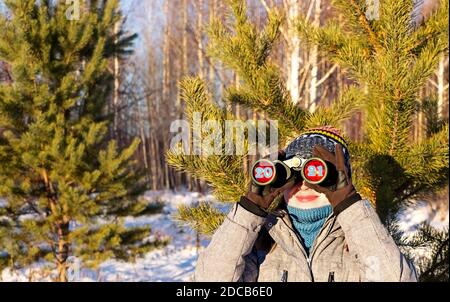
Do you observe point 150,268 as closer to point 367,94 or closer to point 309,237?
point 367,94

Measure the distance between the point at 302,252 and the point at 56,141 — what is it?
4909 millimetres

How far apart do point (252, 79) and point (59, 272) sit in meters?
5.02

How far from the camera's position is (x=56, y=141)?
592cm

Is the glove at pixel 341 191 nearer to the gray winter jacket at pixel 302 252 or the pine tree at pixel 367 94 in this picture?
the gray winter jacket at pixel 302 252

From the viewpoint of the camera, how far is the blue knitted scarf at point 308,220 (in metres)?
1.60

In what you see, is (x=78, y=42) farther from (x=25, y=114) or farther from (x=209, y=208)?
(x=209, y=208)

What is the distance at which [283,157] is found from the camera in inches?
65.4

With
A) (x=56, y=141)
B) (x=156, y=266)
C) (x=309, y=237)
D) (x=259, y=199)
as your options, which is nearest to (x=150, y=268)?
(x=156, y=266)

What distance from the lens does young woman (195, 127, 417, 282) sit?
1.43 meters

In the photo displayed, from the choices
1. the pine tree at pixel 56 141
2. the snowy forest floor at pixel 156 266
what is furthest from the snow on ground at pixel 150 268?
the pine tree at pixel 56 141

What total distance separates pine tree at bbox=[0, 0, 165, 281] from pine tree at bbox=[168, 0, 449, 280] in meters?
4.07

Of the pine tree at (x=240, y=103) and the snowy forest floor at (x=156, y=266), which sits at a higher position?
the pine tree at (x=240, y=103)
